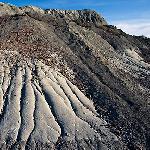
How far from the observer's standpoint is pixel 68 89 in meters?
38.3

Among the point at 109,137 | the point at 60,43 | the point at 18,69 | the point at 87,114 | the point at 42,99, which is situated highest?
the point at 60,43

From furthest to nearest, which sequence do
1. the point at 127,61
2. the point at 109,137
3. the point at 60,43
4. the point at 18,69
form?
the point at 127,61, the point at 60,43, the point at 18,69, the point at 109,137

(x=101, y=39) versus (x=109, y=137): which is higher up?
(x=101, y=39)

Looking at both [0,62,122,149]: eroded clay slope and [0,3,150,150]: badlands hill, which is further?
[0,3,150,150]: badlands hill

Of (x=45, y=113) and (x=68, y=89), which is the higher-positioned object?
(x=68, y=89)

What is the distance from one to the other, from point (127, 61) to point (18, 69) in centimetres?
1491

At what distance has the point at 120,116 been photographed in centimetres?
3522

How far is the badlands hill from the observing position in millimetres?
32250

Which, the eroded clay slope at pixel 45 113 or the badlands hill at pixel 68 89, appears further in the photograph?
the badlands hill at pixel 68 89

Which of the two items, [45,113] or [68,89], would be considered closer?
[45,113]

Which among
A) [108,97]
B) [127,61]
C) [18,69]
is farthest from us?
[127,61]

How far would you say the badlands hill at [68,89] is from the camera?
1270 inches

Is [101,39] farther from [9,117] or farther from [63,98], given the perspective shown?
[9,117]

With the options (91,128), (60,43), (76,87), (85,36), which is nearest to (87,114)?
(91,128)
